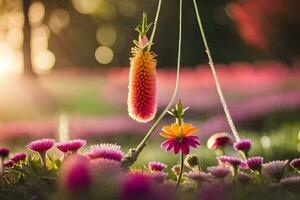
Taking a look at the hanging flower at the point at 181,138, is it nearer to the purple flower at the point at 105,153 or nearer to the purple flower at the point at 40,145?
the purple flower at the point at 105,153

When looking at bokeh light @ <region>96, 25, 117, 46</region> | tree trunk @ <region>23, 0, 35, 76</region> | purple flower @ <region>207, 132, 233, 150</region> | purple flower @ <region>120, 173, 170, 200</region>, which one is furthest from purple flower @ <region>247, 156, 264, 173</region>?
bokeh light @ <region>96, 25, 117, 46</region>

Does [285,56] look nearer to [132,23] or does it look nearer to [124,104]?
[132,23]

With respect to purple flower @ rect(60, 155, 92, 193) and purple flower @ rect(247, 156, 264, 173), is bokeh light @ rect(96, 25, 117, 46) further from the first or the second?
purple flower @ rect(60, 155, 92, 193)

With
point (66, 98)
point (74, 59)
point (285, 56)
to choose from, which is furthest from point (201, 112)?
point (74, 59)

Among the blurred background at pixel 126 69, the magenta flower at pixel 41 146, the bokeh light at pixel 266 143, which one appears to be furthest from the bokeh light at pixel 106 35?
the magenta flower at pixel 41 146

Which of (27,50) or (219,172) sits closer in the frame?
(219,172)

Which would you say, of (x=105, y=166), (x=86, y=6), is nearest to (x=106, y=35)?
(x=86, y=6)

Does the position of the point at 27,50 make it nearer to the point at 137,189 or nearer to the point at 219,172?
the point at 219,172
